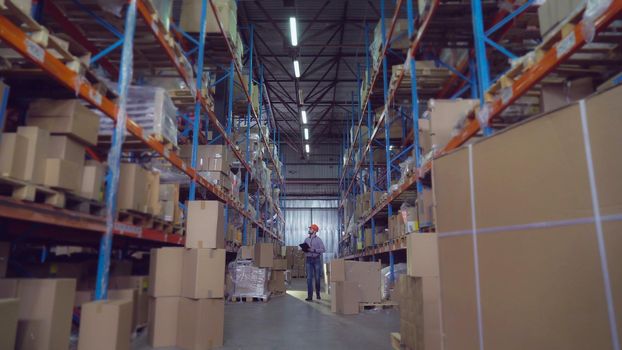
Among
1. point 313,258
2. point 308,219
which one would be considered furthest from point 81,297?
point 308,219

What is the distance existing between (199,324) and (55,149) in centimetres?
212

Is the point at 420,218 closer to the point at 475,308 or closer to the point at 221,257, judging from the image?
the point at 221,257

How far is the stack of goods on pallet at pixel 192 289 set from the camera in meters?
4.13

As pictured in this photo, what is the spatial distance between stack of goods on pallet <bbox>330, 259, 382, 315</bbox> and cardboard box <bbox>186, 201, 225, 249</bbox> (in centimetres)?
298

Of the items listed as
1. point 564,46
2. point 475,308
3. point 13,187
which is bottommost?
point 475,308

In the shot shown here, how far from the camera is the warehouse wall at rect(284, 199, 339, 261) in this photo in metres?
25.6

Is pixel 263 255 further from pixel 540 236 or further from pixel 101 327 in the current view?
pixel 540 236

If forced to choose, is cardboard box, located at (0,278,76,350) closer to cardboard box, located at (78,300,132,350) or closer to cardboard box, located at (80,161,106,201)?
cardboard box, located at (78,300,132,350)

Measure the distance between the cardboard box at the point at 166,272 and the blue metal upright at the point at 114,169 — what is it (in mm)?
770

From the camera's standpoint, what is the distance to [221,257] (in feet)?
14.4

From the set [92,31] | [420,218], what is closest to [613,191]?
[420,218]

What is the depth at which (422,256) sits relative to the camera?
374 centimetres

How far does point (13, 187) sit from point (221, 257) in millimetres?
2140

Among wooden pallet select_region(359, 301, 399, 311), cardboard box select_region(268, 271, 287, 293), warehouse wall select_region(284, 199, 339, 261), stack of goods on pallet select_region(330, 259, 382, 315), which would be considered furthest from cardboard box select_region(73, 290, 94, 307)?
warehouse wall select_region(284, 199, 339, 261)
